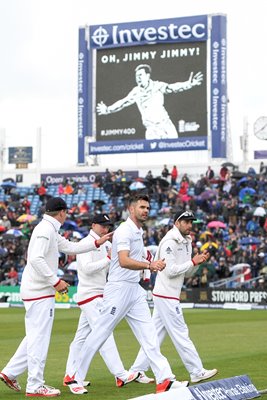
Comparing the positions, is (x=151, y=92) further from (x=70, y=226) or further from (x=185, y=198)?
(x=70, y=226)

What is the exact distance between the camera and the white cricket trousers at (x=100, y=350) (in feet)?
49.1

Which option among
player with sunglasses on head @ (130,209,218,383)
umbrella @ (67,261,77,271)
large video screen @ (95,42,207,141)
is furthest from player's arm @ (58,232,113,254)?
large video screen @ (95,42,207,141)

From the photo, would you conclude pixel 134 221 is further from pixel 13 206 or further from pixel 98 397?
pixel 13 206

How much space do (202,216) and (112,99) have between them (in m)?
11.2

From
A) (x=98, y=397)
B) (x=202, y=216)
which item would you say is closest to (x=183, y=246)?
(x=98, y=397)

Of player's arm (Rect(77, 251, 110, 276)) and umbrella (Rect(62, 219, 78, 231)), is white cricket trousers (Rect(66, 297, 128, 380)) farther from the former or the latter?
umbrella (Rect(62, 219, 78, 231))

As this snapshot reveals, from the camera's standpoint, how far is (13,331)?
27.3m

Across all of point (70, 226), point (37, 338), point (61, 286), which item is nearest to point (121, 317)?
point (61, 286)

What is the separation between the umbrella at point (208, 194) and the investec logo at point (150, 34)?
882cm

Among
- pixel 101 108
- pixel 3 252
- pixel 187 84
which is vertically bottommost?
pixel 3 252

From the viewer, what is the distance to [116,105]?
2188 inches

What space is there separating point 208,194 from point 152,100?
28.0 feet

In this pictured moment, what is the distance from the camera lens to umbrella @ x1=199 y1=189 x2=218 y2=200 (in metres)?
47.6

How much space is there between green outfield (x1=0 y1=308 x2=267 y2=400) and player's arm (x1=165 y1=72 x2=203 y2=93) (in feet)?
63.3
